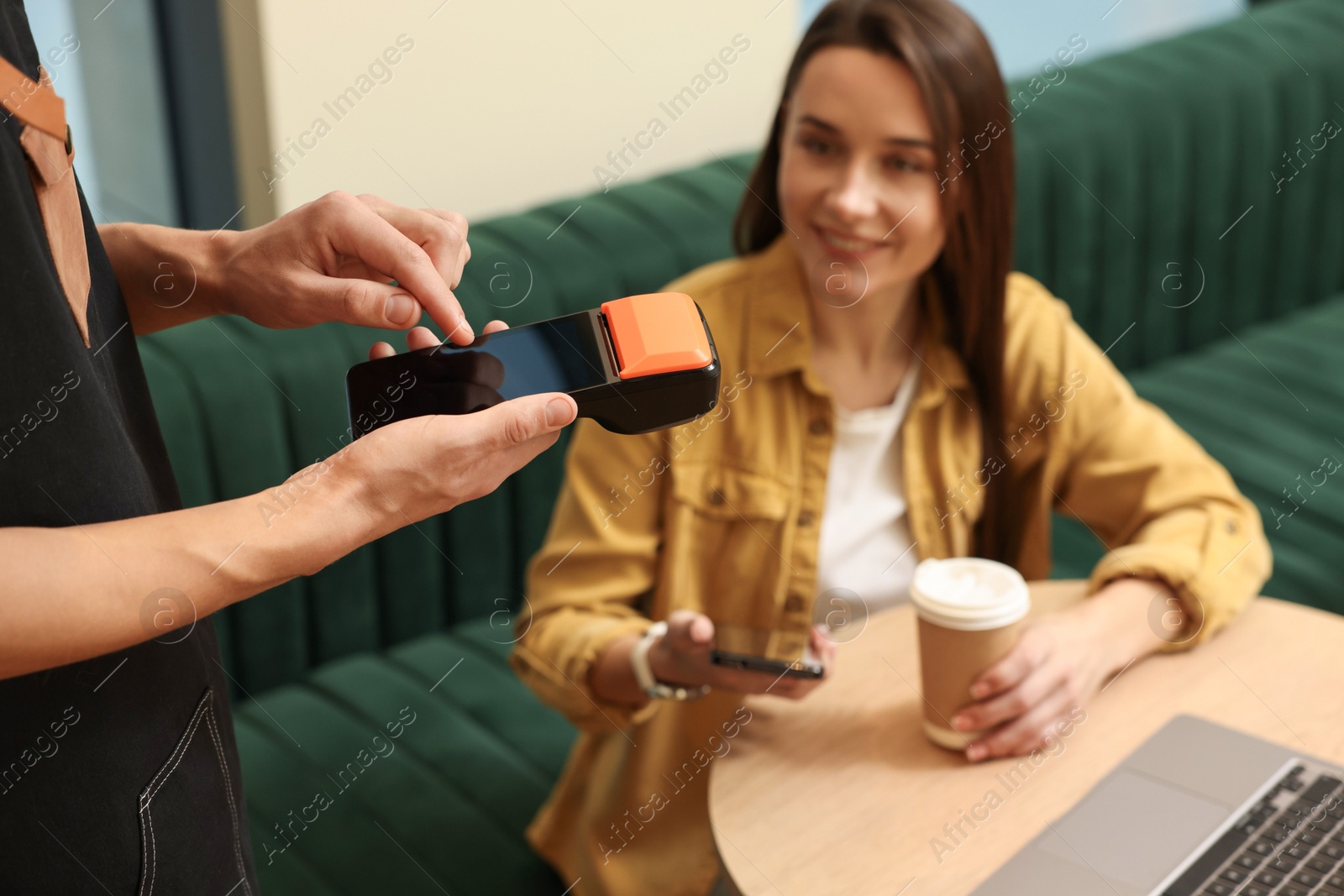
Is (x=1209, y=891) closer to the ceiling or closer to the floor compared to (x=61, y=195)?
closer to the floor

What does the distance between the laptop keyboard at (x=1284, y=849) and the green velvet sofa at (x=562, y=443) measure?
2.35 ft

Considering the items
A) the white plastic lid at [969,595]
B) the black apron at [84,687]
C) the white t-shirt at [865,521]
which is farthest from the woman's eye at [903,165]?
the black apron at [84,687]

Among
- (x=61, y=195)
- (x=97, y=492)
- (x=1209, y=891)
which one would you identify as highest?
(x=61, y=195)

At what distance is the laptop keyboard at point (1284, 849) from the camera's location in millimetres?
819

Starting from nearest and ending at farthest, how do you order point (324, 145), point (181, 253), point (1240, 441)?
point (181, 253) < point (324, 145) < point (1240, 441)

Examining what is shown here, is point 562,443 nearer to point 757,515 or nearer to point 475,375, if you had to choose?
point 757,515

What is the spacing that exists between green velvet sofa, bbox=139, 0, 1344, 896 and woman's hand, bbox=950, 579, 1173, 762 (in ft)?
1.89

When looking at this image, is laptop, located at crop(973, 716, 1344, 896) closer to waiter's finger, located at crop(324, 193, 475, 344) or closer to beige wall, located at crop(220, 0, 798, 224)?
waiter's finger, located at crop(324, 193, 475, 344)

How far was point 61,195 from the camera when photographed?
0.61 m

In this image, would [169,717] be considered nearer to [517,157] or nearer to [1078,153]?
[517,157]

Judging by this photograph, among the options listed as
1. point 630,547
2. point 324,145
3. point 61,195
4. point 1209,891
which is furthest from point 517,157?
point 1209,891

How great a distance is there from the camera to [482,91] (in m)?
1.70

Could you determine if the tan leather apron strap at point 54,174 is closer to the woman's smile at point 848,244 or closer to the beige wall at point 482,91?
the woman's smile at point 848,244

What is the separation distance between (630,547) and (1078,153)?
1.33 m
